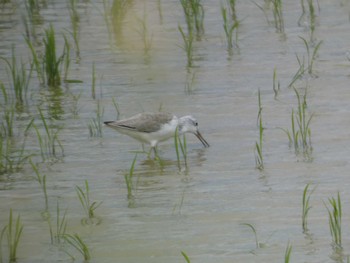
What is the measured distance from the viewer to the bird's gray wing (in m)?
9.20

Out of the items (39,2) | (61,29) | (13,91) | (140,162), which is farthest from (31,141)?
(39,2)

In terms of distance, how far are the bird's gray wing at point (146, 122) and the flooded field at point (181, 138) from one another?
26 cm

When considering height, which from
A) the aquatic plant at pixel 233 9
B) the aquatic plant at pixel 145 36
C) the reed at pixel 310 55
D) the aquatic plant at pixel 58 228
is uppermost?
the aquatic plant at pixel 233 9

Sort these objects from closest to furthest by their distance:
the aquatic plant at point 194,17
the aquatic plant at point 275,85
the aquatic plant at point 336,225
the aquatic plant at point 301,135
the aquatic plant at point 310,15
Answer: the aquatic plant at point 336,225 → the aquatic plant at point 301,135 → the aquatic plant at point 275,85 → the aquatic plant at point 194,17 → the aquatic plant at point 310,15

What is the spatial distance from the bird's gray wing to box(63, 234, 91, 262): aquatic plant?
224 cm

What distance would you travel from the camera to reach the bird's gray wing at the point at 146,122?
9.20m

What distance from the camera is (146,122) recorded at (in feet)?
30.6

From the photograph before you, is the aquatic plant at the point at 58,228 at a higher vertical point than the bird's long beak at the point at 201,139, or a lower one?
lower

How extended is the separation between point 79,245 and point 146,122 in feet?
8.81

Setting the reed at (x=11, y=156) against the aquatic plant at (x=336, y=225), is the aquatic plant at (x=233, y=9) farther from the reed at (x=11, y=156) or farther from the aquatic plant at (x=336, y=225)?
the aquatic plant at (x=336, y=225)

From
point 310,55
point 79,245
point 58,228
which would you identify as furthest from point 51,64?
point 79,245

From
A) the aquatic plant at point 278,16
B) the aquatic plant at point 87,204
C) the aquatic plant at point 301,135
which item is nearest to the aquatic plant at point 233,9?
the aquatic plant at point 278,16

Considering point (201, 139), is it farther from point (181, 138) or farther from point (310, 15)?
point (310, 15)

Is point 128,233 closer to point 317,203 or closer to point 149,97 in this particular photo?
point 317,203
